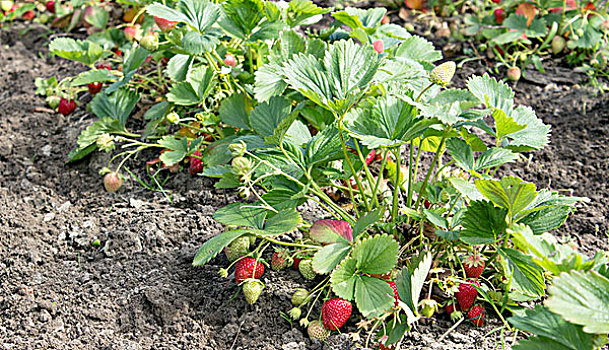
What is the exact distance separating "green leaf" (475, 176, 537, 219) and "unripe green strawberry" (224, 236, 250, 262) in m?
0.58

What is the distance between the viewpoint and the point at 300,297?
1.39 m

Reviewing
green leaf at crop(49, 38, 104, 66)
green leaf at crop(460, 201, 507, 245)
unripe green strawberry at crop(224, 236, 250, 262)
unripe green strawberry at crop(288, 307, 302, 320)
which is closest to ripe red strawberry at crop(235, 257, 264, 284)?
unripe green strawberry at crop(224, 236, 250, 262)

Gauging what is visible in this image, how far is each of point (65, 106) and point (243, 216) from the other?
113 cm

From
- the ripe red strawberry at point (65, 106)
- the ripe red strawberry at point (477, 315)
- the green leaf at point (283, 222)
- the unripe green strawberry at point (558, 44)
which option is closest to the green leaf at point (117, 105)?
the ripe red strawberry at point (65, 106)

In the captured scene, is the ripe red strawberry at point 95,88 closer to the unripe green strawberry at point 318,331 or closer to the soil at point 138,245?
the soil at point 138,245

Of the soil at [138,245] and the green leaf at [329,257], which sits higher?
the green leaf at [329,257]

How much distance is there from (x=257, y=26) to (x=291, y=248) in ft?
2.17

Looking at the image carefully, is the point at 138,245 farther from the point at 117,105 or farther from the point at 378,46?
the point at 378,46

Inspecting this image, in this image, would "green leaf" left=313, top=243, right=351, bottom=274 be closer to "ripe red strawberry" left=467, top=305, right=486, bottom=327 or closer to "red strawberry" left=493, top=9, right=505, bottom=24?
"ripe red strawberry" left=467, top=305, right=486, bottom=327

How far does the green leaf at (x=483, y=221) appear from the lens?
124cm

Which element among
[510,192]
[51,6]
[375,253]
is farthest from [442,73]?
[51,6]

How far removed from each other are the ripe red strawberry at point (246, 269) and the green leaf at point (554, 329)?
2.13 ft

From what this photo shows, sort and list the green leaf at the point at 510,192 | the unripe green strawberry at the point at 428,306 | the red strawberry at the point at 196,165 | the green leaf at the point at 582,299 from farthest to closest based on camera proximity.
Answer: the red strawberry at the point at 196,165 < the unripe green strawberry at the point at 428,306 < the green leaf at the point at 510,192 < the green leaf at the point at 582,299

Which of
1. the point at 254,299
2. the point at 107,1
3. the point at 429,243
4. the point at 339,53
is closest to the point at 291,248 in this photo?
the point at 254,299
